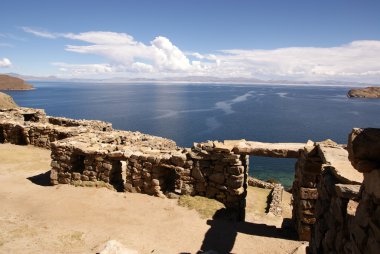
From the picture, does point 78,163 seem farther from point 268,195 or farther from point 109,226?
point 268,195

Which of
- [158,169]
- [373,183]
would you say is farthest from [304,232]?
[373,183]

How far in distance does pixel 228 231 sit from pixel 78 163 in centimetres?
834

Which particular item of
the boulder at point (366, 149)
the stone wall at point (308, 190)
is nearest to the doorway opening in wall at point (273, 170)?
the stone wall at point (308, 190)

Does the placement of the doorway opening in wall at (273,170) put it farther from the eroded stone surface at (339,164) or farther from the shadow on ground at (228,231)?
the eroded stone surface at (339,164)

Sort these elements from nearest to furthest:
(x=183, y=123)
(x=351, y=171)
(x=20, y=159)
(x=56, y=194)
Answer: (x=351, y=171), (x=56, y=194), (x=20, y=159), (x=183, y=123)

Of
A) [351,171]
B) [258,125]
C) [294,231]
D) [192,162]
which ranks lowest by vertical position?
[258,125]

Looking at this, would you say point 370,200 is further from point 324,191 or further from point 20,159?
point 20,159

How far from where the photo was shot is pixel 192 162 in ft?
43.6

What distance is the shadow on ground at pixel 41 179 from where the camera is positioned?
52.1ft

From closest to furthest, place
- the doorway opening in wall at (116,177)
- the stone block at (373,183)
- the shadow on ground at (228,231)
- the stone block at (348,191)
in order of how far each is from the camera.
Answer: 1. the stone block at (373,183)
2. the stone block at (348,191)
3. the shadow on ground at (228,231)
4. the doorway opening in wall at (116,177)

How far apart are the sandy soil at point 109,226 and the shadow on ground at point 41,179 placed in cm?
50

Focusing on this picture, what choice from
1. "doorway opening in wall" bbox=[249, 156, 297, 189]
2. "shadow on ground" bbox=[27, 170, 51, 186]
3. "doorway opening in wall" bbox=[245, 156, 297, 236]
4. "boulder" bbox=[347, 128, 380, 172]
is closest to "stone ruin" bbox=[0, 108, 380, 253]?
"shadow on ground" bbox=[27, 170, 51, 186]

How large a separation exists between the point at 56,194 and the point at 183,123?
72.2m

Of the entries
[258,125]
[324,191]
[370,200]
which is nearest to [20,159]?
[324,191]
